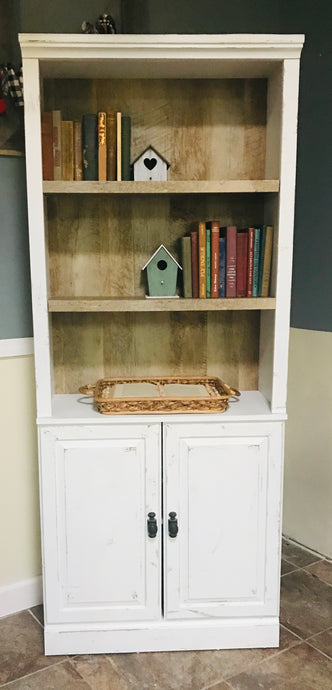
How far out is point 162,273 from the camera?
6.31ft

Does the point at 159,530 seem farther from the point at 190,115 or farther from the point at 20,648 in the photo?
the point at 190,115

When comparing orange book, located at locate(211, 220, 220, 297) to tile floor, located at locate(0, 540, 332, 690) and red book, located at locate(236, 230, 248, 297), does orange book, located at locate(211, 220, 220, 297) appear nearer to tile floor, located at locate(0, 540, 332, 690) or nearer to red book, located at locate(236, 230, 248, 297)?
red book, located at locate(236, 230, 248, 297)

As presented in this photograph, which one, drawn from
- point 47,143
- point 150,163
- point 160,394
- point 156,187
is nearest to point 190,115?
point 150,163

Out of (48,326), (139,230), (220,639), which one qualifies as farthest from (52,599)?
(139,230)

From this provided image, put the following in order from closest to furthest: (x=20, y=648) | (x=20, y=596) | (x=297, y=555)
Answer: (x=20, y=648) < (x=20, y=596) < (x=297, y=555)

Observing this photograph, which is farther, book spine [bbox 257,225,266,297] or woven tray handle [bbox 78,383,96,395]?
woven tray handle [bbox 78,383,96,395]

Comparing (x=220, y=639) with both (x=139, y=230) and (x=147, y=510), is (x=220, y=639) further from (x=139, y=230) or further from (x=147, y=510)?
(x=139, y=230)

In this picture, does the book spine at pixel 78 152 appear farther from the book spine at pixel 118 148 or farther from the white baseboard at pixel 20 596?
the white baseboard at pixel 20 596

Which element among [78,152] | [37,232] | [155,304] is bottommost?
[155,304]

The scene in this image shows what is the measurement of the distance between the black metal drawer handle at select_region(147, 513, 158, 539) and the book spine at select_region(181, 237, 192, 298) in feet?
2.47

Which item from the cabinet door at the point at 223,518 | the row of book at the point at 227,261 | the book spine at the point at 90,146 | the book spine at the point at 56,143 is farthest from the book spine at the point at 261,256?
the book spine at the point at 56,143

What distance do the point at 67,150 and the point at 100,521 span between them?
1.24 metres

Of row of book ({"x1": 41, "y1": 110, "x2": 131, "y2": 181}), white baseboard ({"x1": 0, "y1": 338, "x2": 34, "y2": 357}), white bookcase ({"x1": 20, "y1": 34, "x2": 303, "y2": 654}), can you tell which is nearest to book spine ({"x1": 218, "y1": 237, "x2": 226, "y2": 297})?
white bookcase ({"x1": 20, "y1": 34, "x2": 303, "y2": 654})

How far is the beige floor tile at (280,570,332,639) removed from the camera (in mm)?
2090
